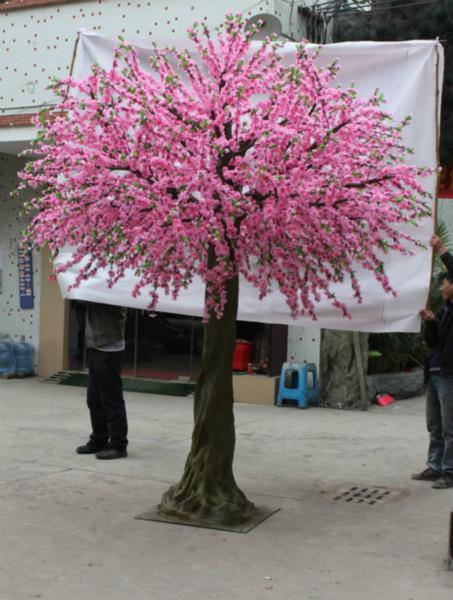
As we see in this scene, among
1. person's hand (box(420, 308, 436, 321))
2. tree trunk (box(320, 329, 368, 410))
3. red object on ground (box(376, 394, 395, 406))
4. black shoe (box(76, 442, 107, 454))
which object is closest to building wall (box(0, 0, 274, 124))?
tree trunk (box(320, 329, 368, 410))

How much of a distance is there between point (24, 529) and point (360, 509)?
239 centimetres

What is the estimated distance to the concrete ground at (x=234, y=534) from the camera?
4629mm

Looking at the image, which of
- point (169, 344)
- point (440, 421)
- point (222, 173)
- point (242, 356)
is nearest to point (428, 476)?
point (440, 421)

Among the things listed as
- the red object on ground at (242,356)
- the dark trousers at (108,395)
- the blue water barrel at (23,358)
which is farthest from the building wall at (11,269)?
the dark trousers at (108,395)

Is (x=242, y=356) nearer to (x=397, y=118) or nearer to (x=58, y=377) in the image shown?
(x=58, y=377)

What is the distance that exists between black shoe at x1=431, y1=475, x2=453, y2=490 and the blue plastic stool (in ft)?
14.0

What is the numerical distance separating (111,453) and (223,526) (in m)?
2.30

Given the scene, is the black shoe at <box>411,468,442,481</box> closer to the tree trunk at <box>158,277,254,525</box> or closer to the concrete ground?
the concrete ground

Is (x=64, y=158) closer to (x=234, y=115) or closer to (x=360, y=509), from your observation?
(x=234, y=115)

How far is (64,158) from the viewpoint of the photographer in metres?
5.19

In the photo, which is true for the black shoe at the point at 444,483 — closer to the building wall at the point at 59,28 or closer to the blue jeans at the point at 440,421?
the blue jeans at the point at 440,421

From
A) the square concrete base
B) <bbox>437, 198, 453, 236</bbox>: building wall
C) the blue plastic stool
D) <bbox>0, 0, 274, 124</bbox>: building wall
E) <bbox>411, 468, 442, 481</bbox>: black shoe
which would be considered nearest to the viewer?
the square concrete base

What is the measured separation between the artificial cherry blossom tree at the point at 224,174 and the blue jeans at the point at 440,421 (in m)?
1.80

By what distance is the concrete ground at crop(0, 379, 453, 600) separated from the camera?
4629 mm
